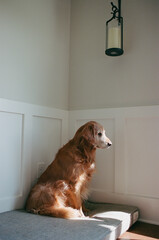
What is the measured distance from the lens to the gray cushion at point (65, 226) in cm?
138

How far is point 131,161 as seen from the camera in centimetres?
217

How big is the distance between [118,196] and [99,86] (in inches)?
41.1

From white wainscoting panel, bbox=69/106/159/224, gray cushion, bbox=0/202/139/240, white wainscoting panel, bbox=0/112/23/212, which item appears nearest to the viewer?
gray cushion, bbox=0/202/139/240

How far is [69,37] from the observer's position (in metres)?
2.70

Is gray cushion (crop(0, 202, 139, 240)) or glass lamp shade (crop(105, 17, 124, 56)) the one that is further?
glass lamp shade (crop(105, 17, 124, 56))

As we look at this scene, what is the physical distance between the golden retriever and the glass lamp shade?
0.69m

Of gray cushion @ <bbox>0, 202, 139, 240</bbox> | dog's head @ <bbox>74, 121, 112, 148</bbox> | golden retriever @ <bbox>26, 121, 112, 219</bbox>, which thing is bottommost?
gray cushion @ <bbox>0, 202, 139, 240</bbox>

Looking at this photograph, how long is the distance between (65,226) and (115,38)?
1.55 metres

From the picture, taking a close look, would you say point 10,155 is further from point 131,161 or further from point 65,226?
point 131,161

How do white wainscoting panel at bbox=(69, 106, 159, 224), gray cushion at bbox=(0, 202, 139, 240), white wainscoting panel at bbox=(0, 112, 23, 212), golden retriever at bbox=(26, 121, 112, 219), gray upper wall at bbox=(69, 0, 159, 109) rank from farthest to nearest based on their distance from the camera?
gray upper wall at bbox=(69, 0, 159, 109), white wainscoting panel at bbox=(69, 106, 159, 224), white wainscoting panel at bbox=(0, 112, 23, 212), golden retriever at bbox=(26, 121, 112, 219), gray cushion at bbox=(0, 202, 139, 240)

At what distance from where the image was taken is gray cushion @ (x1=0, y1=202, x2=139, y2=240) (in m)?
1.38

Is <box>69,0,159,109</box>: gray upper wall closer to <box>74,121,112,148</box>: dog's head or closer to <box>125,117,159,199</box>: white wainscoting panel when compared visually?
<box>125,117,159,199</box>: white wainscoting panel

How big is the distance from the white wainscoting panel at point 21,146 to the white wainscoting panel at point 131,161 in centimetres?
49

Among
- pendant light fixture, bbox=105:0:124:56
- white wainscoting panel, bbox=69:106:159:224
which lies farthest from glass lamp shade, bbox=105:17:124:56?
white wainscoting panel, bbox=69:106:159:224
